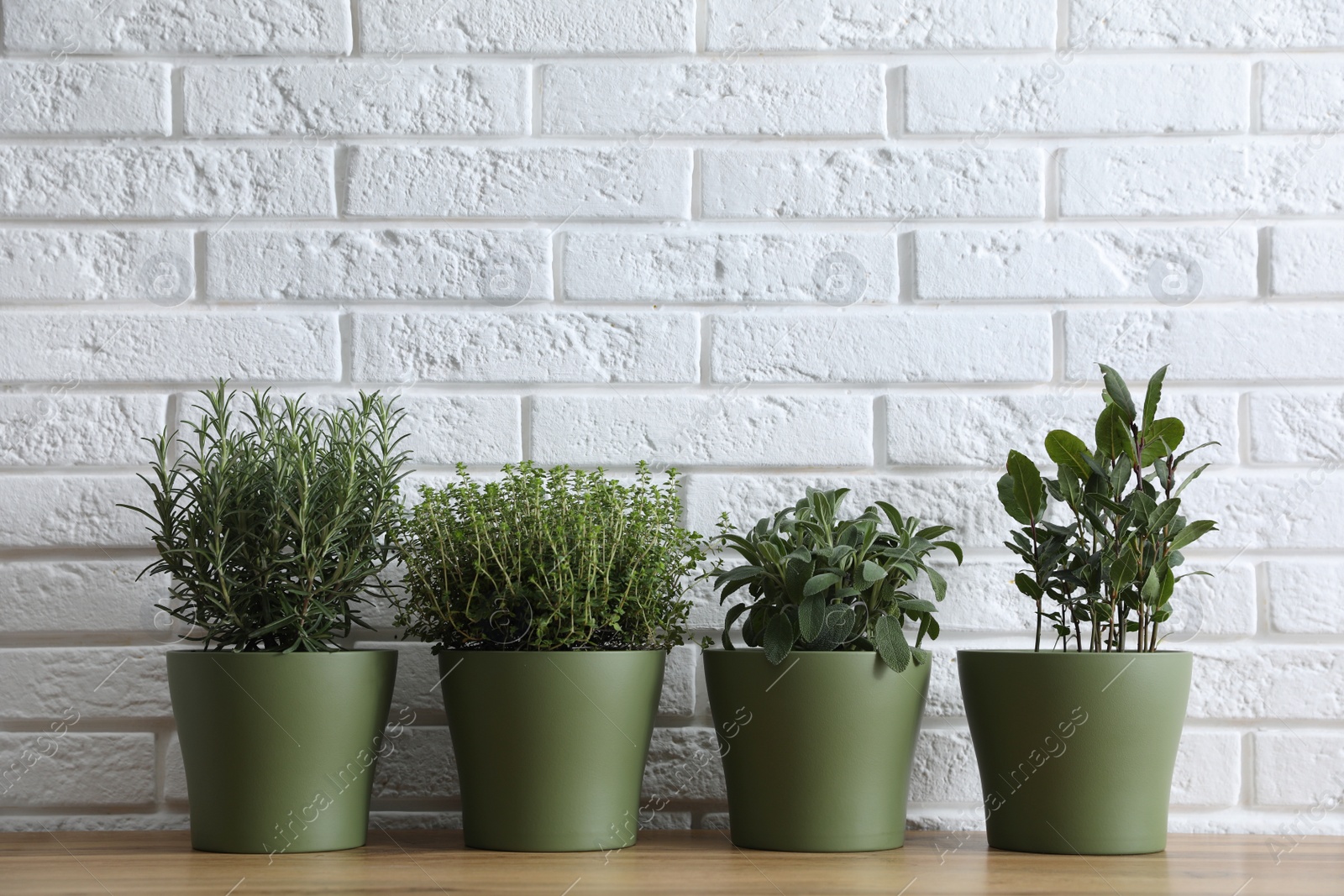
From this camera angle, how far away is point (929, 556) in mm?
1073

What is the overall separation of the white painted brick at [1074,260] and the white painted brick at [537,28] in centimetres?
35

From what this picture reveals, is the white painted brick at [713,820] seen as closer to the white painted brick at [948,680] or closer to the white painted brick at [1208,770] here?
the white painted brick at [948,680]

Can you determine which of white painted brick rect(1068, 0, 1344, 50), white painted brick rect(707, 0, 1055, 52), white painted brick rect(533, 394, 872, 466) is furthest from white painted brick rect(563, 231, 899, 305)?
white painted brick rect(1068, 0, 1344, 50)

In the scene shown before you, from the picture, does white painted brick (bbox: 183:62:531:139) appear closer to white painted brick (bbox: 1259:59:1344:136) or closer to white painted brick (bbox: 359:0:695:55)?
white painted brick (bbox: 359:0:695:55)

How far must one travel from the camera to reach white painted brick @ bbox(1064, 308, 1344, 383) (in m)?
1.09

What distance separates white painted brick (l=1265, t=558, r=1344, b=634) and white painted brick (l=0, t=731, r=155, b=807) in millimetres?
1139

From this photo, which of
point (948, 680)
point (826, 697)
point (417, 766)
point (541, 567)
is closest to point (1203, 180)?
point (948, 680)

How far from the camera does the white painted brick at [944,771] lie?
41.4 inches

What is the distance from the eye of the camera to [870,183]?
1115 mm

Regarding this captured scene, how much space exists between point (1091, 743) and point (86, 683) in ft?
3.13

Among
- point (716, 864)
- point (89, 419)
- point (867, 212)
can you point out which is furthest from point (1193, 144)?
point (89, 419)

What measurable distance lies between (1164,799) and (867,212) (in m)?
0.62

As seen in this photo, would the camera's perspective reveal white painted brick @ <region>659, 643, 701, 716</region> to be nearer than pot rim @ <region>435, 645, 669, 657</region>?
No

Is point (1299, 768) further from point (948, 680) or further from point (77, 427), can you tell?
point (77, 427)
